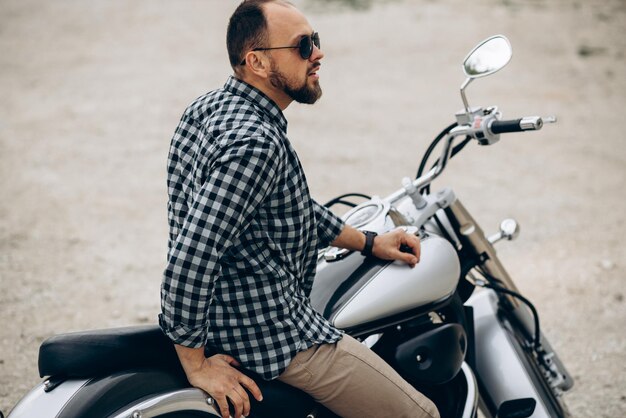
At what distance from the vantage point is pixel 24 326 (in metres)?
4.19

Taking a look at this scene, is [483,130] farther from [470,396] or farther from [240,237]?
[240,237]

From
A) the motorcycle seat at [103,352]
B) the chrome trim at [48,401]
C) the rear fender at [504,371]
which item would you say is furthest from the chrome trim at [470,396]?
the chrome trim at [48,401]

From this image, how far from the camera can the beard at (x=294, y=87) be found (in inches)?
76.5

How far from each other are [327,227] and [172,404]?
0.76 metres

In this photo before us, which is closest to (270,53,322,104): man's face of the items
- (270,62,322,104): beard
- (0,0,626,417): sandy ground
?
(270,62,322,104): beard

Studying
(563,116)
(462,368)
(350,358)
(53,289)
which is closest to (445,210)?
(462,368)

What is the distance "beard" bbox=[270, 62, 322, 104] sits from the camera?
194cm

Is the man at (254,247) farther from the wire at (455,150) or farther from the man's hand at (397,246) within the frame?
the wire at (455,150)

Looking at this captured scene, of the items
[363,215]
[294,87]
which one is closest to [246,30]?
[294,87]

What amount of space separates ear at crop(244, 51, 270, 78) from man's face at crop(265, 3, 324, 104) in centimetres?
1

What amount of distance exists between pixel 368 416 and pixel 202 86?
23.8 ft

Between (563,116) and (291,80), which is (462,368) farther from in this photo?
(563,116)

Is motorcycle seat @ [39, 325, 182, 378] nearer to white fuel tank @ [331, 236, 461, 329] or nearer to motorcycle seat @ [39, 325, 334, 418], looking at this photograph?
motorcycle seat @ [39, 325, 334, 418]

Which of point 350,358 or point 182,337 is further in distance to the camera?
point 350,358
